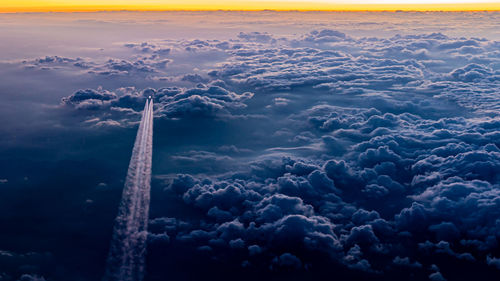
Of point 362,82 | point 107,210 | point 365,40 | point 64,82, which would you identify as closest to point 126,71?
point 64,82

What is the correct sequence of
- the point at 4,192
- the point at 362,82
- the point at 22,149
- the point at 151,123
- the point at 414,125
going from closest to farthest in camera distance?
the point at 4,192, the point at 22,149, the point at 414,125, the point at 151,123, the point at 362,82

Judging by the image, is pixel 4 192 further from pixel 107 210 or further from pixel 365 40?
pixel 365 40

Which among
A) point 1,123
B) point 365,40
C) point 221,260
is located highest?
point 365,40

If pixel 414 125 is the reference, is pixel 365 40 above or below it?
above

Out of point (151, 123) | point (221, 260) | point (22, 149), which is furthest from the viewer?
point (151, 123)

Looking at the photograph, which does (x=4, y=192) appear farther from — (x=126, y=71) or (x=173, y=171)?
(x=126, y=71)

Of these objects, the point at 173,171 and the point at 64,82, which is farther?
the point at 64,82
